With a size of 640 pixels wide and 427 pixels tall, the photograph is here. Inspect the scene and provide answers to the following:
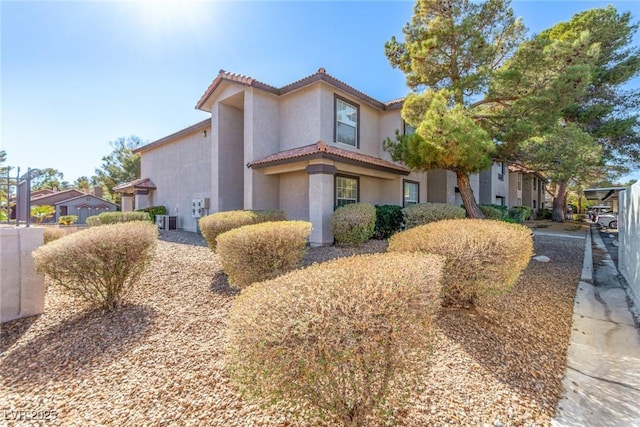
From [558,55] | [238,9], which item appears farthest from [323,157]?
[558,55]

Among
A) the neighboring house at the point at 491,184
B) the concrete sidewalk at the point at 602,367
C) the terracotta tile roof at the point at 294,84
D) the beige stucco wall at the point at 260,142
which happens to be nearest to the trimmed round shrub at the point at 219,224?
the beige stucco wall at the point at 260,142

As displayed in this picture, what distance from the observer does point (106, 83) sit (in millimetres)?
11969

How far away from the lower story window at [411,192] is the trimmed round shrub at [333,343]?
46.4ft

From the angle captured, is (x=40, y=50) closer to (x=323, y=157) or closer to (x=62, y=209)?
(x=323, y=157)

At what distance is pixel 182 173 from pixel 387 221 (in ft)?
44.1

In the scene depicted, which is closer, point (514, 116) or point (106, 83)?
point (514, 116)

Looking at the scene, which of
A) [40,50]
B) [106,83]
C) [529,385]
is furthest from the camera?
[106,83]

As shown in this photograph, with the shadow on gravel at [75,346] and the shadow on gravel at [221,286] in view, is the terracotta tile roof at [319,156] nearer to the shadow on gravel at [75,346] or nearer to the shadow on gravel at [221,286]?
the shadow on gravel at [221,286]

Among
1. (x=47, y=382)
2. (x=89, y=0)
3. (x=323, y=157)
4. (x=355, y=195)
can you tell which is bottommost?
(x=47, y=382)

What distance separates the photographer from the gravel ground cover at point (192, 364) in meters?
2.79

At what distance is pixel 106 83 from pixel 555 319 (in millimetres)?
16382

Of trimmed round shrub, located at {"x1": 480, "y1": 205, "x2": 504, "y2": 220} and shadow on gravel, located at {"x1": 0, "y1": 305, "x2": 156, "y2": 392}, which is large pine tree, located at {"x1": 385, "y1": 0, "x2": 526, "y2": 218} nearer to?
trimmed round shrub, located at {"x1": 480, "y1": 205, "x2": 504, "y2": 220}

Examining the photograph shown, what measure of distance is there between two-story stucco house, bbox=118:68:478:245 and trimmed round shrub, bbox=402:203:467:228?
8.88 feet

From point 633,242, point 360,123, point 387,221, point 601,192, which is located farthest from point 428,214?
point 601,192
